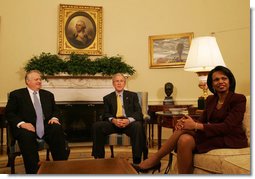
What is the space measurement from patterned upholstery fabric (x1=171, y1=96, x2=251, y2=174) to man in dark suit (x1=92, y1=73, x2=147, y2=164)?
40.2 inches

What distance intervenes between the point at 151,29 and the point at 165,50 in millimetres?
510

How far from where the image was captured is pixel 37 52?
Answer: 5441 millimetres

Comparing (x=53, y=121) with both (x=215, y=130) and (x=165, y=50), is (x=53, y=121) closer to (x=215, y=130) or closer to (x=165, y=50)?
(x=215, y=130)

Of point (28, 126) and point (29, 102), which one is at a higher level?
point (29, 102)

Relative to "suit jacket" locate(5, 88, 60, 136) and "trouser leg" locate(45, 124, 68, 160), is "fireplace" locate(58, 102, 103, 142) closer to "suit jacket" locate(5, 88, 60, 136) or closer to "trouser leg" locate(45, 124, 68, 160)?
"suit jacket" locate(5, 88, 60, 136)

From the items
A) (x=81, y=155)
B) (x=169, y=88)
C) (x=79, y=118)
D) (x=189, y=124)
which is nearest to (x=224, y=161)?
(x=189, y=124)

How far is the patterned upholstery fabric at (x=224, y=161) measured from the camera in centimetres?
201

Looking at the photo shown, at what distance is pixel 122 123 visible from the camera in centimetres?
345

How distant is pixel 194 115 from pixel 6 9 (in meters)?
4.02

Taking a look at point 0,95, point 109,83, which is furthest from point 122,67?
point 0,95

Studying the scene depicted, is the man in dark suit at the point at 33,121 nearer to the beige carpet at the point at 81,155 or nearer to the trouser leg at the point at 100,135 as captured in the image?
the trouser leg at the point at 100,135

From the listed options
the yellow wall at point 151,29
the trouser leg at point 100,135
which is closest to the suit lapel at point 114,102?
the trouser leg at point 100,135

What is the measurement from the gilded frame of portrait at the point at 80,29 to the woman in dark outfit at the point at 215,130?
339 centimetres

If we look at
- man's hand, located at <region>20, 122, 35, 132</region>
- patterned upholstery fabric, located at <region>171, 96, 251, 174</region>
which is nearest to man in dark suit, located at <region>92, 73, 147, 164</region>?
man's hand, located at <region>20, 122, 35, 132</region>
